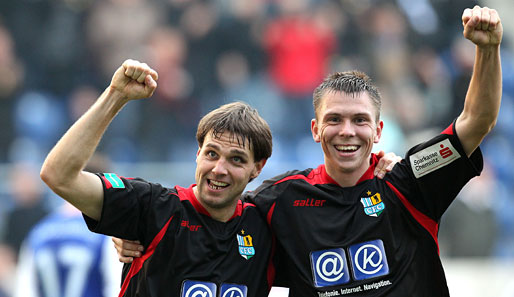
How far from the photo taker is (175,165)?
8508 millimetres

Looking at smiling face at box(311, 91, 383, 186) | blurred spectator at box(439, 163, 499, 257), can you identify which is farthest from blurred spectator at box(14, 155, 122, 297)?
blurred spectator at box(439, 163, 499, 257)

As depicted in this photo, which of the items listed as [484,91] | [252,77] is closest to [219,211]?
[484,91]

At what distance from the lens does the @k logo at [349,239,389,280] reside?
143 inches

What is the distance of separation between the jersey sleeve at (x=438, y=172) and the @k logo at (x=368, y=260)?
1.01 ft

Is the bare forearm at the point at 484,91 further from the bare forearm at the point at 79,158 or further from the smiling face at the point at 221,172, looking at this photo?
the bare forearm at the point at 79,158

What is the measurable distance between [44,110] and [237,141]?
20.4 feet

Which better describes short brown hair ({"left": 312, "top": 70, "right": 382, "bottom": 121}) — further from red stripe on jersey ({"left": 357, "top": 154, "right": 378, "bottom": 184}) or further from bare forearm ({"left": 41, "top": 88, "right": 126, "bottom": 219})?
bare forearm ({"left": 41, "top": 88, "right": 126, "bottom": 219})

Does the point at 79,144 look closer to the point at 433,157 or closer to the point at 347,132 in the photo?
the point at 347,132

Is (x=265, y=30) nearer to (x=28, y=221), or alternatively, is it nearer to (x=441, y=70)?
(x=441, y=70)

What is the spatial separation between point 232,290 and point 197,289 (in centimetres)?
18

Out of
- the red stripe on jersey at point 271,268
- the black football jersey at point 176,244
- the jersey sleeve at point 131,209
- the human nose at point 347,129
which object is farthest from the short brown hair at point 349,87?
the jersey sleeve at point 131,209

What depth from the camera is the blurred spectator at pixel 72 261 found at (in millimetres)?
5016

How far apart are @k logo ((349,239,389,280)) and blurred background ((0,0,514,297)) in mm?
4790

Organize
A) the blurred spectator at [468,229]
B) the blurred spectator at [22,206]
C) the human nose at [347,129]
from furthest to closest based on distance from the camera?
the blurred spectator at [468,229], the blurred spectator at [22,206], the human nose at [347,129]
